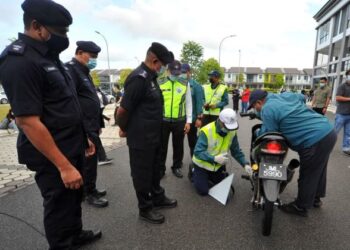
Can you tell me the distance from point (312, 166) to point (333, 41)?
2925 cm

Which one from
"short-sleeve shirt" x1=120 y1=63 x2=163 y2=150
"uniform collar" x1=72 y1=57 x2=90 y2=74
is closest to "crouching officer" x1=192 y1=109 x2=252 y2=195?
"short-sleeve shirt" x1=120 y1=63 x2=163 y2=150

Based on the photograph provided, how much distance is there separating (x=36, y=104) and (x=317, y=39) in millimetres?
38484

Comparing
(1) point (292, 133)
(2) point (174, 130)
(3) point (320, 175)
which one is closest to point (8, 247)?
(2) point (174, 130)

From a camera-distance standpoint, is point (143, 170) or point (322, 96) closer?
point (143, 170)

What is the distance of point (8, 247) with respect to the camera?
2.45 meters

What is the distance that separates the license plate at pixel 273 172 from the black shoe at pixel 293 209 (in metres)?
0.76

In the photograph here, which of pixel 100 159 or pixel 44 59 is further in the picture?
pixel 100 159

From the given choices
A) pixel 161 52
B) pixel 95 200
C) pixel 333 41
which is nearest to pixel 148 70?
pixel 161 52

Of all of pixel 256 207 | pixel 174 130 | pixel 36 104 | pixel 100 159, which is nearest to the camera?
pixel 36 104

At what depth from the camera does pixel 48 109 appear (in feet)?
5.66

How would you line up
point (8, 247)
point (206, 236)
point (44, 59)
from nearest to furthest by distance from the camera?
point (44, 59)
point (8, 247)
point (206, 236)

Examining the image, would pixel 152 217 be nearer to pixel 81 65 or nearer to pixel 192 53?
pixel 81 65

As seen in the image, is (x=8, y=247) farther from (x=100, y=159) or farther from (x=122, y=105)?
(x=100, y=159)

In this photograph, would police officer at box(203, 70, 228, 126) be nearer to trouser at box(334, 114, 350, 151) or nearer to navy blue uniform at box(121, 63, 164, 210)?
navy blue uniform at box(121, 63, 164, 210)
